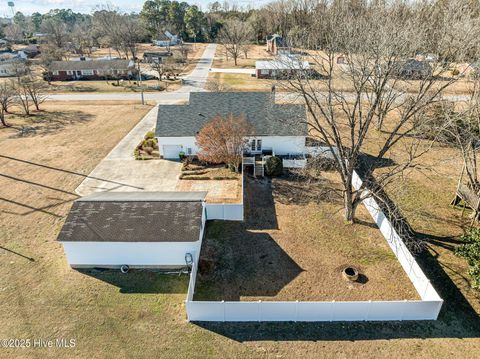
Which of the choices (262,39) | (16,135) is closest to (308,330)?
(16,135)

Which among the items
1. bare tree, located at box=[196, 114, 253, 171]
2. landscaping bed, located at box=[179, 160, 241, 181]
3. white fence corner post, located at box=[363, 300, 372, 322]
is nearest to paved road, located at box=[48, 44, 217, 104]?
landscaping bed, located at box=[179, 160, 241, 181]

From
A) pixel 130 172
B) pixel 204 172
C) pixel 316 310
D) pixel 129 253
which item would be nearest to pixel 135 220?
pixel 129 253

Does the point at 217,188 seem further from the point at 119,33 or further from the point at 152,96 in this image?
the point at 119,33

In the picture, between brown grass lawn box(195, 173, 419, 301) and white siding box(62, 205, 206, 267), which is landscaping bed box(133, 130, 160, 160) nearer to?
brown grass lawn box(195, 173, 419, 301)

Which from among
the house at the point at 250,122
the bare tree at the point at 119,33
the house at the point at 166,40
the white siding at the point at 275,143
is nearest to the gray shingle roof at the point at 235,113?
the house at the point at 250,122

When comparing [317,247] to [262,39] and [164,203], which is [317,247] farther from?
[262,39]
